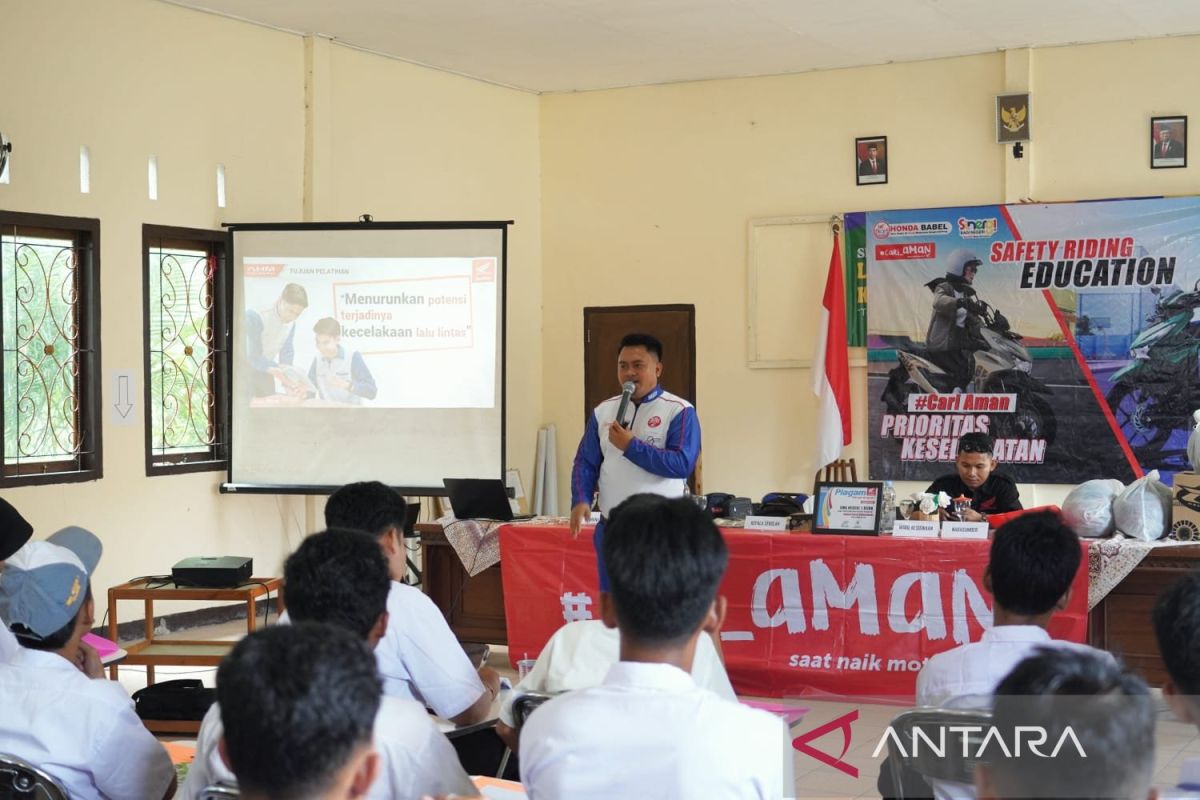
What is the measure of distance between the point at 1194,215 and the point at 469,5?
4511 millimetres

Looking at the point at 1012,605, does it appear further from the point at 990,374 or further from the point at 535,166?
the point at 535,166

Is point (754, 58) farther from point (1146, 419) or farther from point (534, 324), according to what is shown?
point (1146, 419)

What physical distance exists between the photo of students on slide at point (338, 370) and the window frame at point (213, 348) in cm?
55

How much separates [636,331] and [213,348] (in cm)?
324

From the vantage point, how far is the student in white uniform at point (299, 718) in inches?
54.9

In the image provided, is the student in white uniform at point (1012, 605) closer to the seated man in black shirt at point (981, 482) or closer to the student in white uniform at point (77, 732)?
the student in white uniform at point (77, 732)

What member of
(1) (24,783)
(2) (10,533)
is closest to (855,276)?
(2) (10,533)

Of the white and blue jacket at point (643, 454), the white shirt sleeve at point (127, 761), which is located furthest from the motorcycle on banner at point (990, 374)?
the white shirt sleeve at point (127, 761)

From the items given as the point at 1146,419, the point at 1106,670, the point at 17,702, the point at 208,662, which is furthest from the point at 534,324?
the point at 1106,670

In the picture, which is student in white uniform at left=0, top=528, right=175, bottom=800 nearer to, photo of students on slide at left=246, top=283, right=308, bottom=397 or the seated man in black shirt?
the seated man in black shirt

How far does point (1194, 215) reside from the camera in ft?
25.7

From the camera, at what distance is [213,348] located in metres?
7.44

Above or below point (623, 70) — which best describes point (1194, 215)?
below

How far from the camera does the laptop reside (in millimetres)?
6215
